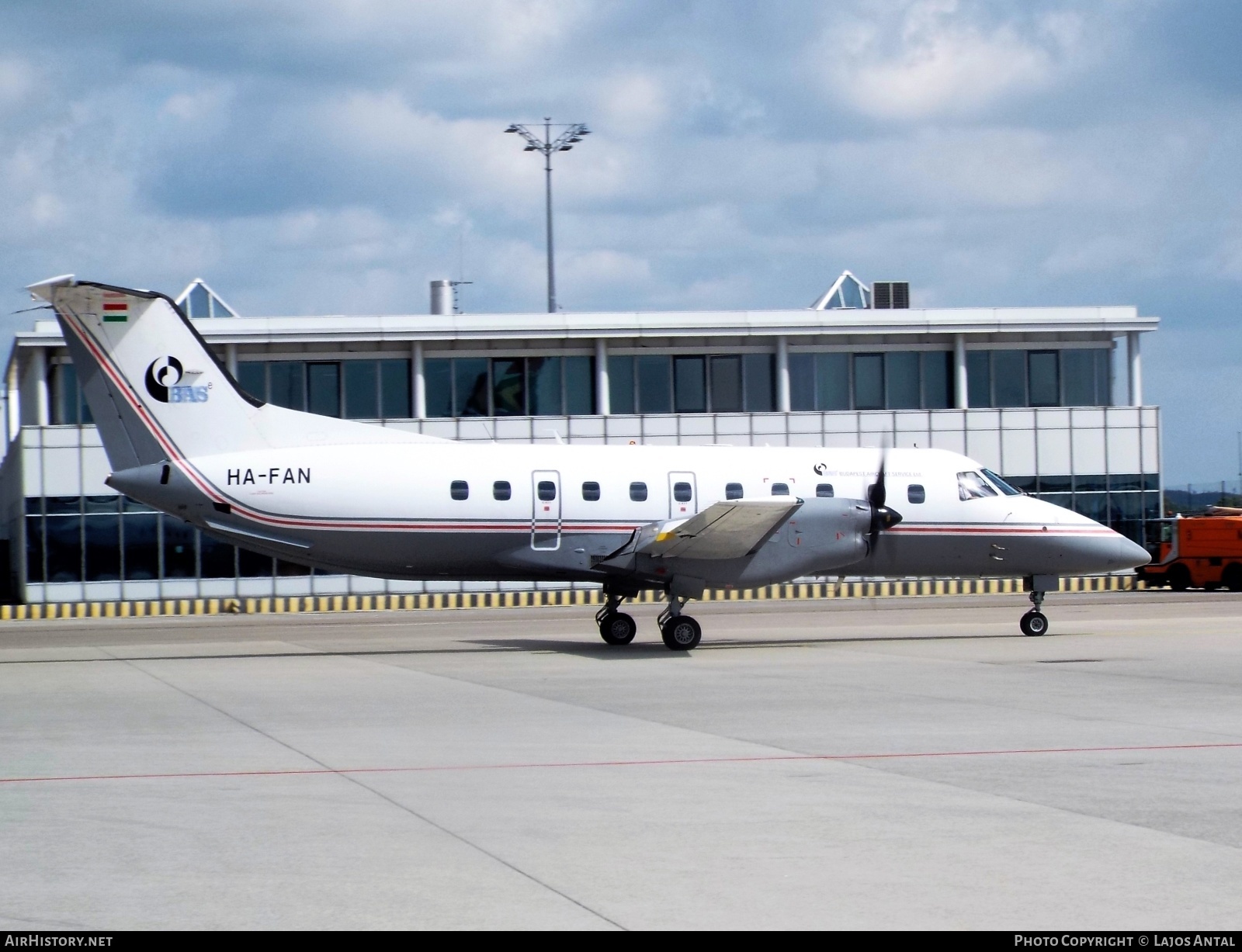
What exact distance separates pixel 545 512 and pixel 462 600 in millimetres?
22016

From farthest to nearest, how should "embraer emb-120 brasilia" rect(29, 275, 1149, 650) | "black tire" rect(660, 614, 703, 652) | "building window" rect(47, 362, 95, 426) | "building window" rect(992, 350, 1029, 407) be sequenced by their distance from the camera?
"building window" rect(992, 350, 1029, 407) → "building window" rect(47, 362, 95, 426) → "black tire" rect(660, 614, 703, 652) → "embraer emb-120 brasilia" rect(29, 275, 1149, 650)

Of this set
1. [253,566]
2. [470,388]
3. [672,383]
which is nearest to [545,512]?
[253,566]

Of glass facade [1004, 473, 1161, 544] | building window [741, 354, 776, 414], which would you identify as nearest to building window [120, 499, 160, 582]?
building window [741, 354, 776, 414]

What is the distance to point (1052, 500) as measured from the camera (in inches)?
1983

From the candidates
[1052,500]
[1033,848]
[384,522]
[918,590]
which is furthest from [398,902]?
[1052,500]

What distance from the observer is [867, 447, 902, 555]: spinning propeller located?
23062 millimetres

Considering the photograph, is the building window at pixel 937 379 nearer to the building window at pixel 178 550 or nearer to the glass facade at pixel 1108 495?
the glass facade at pixel 1108 495

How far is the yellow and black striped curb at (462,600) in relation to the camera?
139 feet

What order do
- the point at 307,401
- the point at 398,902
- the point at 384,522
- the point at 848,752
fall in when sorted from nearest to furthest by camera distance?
the point at 398,902
the point at 848,752
the point at 384,522
the point at 307,401

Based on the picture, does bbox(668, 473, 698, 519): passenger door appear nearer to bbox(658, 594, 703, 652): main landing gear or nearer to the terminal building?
bbox(658, 594, 703, 652): main landing gear

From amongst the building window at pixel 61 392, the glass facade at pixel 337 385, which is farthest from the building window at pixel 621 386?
the building window at pixel 61 392

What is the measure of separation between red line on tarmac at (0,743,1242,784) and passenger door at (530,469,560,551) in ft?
39.5
